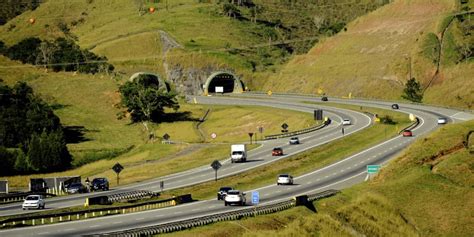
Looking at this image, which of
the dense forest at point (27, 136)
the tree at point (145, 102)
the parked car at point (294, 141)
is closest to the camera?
the parked car at point (294, 141)

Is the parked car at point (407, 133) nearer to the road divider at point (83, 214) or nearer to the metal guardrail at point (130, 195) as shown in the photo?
the metal guardrail at point (130, 195)

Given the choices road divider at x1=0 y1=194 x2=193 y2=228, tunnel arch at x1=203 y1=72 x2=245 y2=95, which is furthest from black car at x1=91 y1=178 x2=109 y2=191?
tunnel arch at x1=203 y1=72 x2=245 y2=95

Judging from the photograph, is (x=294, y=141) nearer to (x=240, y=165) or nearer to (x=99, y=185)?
(x=240, y=165)

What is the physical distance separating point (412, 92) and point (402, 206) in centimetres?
9534

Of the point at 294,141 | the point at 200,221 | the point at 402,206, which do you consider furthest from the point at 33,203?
the point at 294,141

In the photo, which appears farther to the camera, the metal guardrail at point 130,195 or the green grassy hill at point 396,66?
the green grassy hill at point 396,66

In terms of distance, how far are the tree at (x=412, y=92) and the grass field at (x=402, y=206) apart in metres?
73.2

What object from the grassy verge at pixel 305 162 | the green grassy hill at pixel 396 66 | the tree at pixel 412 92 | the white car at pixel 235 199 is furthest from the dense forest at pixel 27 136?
the green grassy hill at pixel 396 66

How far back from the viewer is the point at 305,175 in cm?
8719

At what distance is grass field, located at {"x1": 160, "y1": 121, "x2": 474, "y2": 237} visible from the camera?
53.5 metres

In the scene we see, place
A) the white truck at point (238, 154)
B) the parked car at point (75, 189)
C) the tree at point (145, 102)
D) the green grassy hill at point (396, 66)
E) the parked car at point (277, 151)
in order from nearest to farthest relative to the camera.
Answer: the parked car at point (75, 189) → the white truck at point (238, 154) → the parked car at point (277, 151) → the tree at point (145, 102) → the green grassy hill at point (396, 66)

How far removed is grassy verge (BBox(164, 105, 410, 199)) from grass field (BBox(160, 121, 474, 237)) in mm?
12171

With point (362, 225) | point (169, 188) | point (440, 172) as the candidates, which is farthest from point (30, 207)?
point (440, 172)

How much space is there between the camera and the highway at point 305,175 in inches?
2052
